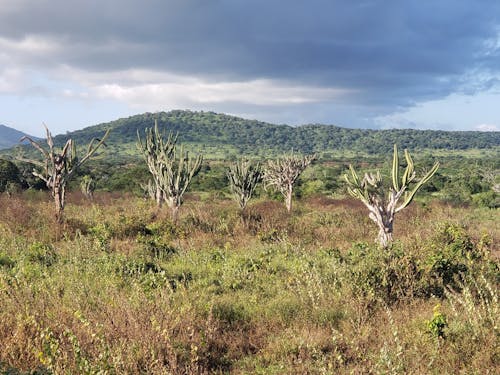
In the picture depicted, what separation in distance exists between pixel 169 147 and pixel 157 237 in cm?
742

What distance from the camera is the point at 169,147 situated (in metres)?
18.9

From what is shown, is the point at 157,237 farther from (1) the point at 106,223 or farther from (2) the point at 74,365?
(2) the point at 74,365

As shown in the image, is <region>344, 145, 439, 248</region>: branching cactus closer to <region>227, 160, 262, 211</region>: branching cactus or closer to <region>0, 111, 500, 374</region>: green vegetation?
<region>0, 111, 500, 374</region>: green vegetation

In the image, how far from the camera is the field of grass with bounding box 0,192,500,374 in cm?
434

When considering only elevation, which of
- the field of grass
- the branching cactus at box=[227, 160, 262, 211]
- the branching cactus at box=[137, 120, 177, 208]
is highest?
the branching cactus at box=[137, 120, 177, 208]

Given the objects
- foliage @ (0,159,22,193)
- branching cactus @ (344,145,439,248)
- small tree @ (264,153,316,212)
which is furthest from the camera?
foliage @ (0,159,22,193)

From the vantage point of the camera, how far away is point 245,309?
626 centimetres

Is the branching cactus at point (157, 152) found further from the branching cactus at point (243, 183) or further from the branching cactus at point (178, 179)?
the branching cactus at point (243, 183)

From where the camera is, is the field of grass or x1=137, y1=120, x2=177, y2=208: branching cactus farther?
x1=137, y1=120, x2=177, y2=208: branching cactus

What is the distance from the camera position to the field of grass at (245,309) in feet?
14.2

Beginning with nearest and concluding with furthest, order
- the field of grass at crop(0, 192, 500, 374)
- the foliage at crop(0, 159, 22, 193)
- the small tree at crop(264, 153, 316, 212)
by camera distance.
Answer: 1. the field of grass at crop(0, 192, 500, 374)
2. the small tree at crop(264, 153, 316, 212)
3. the foliage at crop(0, 159, 22, 193)

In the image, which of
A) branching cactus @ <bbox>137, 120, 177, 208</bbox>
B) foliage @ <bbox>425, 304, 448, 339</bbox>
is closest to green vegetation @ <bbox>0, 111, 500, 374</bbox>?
foliage @ <bbox>425, 304, 448, 339</bbox>

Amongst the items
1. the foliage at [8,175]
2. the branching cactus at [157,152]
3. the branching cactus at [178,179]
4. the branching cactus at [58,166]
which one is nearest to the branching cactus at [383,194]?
the branching cactus at [178,179]

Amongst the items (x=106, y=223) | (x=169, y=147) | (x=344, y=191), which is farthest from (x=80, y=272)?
(x=344, y=191)
